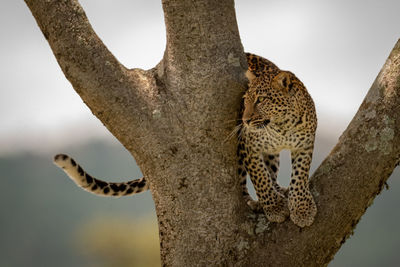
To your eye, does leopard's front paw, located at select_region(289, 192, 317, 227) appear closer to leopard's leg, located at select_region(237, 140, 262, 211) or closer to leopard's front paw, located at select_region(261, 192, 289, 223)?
leopard's front paw, located at select_region(261, 192, 289, 223)

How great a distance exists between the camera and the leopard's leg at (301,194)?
568 centimetres

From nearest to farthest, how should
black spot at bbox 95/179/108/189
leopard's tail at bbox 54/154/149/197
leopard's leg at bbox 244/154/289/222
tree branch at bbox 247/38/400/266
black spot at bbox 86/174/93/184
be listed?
1. tree branch at bbox 247/38/400/266
2. leopard's leg at bbox 244/154/289/222
3. leopard's tail at bbox 54/154/149/197
4. black spot at bbox 86/174/93/184
5. black spot at bbox 95/179/108/189

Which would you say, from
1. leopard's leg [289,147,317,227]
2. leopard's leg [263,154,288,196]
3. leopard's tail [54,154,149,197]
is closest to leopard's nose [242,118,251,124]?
leopard's leg [289,147,317,227]

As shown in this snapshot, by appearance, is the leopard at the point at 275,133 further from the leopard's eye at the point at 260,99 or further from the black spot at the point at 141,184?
the black spot at the point at 141,184

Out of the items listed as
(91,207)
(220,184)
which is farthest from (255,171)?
(91,207)

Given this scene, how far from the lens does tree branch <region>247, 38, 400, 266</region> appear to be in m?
5.58

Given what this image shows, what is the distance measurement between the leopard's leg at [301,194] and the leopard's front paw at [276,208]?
73 mm

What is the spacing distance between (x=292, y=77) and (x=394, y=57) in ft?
3.24

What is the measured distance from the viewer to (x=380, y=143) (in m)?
5.55

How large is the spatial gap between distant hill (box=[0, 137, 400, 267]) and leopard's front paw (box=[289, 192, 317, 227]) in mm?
34633

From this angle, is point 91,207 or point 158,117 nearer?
point 158,117

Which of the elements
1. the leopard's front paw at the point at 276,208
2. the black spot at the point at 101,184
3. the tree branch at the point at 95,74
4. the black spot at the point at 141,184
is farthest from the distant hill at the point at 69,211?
the tree branch at the point at 95,74

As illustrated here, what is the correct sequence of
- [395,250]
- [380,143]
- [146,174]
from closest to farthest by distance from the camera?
[380,143], [146,174], [395,250]

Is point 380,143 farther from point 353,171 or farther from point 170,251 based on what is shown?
point 170,251
